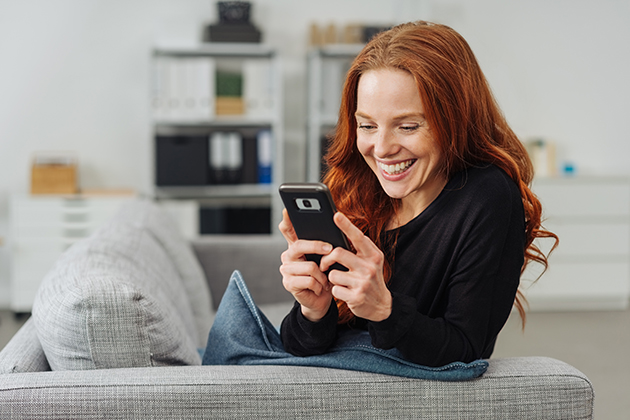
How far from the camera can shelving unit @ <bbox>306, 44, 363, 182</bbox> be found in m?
3.77

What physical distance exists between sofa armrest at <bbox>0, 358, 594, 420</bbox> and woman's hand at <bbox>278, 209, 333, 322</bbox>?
141 millimetres

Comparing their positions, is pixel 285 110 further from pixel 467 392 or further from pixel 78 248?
pixel 467 392

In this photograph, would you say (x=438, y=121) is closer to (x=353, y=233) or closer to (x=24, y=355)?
(x=353, y=233)

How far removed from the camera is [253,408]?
0.98 m

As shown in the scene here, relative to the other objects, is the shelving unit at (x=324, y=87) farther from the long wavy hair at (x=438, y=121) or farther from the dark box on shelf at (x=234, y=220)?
the long wavy hair at (x=438, y=121)

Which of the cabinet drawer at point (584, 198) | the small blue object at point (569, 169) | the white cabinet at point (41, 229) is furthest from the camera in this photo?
the small blue object at point (569, 169)

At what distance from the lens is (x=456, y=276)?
0.97 meters

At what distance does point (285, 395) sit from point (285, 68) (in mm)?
3314

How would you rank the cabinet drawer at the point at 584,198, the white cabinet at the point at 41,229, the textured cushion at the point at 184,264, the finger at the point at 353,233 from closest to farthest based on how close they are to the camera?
the finger at the point at 353,233 < the textured cushion at the point at 184,264 < the white cabinet at the point at 41,229 < the cabinet drawer at the point at 584,198

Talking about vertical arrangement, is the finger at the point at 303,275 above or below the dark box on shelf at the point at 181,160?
above

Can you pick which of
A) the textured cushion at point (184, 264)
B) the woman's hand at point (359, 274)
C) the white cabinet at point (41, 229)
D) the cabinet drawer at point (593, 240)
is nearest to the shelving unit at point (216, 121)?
the white cabinet at point (41, 229)

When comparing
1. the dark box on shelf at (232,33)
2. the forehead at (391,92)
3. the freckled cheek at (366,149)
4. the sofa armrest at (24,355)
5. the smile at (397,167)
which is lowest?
the sofa armrest at (24,355)

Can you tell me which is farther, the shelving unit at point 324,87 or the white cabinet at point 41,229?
the shelving unit at point 324,87

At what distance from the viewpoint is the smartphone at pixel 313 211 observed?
0.84 m
